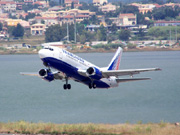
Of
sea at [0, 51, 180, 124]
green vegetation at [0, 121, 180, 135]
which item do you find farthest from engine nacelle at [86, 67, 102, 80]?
sea at [0, 51, 180, 124]

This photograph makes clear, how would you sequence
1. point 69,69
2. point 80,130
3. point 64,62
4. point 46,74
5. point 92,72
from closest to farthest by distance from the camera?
Answer: point 64,62, point 69,69, point 92,72, point 46,74, point 80,130

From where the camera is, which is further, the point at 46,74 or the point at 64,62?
the point at 46,74

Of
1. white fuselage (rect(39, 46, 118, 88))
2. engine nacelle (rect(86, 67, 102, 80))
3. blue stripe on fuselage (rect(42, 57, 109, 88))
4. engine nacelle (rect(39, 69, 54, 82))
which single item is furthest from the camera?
engine nacelle (rect(39, 69, 54, 82))

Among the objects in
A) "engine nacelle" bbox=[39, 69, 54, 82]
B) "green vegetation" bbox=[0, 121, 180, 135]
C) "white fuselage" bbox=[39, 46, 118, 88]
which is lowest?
"green vegetation" bbox=[0, 121, 180, 135]

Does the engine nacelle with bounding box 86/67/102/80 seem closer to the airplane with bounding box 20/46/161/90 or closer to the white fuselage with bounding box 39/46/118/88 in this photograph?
the airplane with bounding box 20/46/161/90

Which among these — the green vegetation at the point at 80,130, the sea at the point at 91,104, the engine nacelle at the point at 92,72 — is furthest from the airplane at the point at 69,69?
the sea at the point at 91,104

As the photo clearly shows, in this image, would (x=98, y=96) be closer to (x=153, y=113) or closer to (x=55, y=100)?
(x=55, y=100)

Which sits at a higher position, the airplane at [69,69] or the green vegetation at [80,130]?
the airplane at [69,69]

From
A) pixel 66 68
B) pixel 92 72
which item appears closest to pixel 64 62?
pixel 66 68

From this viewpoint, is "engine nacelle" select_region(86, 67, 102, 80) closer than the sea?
Yes

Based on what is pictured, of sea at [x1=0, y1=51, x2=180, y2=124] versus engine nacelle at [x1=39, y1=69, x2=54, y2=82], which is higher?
engine nacelle at [x1=39, y1=69, x2=54, y2=82]

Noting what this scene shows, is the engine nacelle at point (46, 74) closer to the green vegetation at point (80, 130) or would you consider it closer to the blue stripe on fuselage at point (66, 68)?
the blue stripe on fuselage at point (66, 68)

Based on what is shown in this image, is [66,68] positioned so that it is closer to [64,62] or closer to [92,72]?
[64,62]

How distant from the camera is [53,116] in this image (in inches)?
4496
